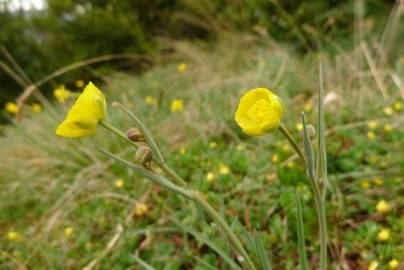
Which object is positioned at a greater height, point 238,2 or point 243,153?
point 238,2

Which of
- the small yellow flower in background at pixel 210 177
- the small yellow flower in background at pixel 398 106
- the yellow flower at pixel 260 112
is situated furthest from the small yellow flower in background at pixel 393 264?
the small yellow flower in background at pixel 398 106

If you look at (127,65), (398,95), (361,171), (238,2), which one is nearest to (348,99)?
(398,95)

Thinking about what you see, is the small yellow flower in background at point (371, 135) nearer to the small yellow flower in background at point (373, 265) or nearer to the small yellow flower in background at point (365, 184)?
the small yellow flower in background at point (365, 184)

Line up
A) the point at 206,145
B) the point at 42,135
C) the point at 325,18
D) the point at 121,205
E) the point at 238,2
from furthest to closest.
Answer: the point at 238,2
the point at 325,18
the point at 42,135
the point at 206,145
the point at 121,205

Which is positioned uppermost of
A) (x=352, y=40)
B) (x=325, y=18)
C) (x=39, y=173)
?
(x=39, y=173)

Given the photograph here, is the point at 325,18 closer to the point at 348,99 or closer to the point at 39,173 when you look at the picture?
the point at 348,99

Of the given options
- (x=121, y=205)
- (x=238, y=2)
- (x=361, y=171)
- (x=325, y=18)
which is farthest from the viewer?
(x=238, y=2)
